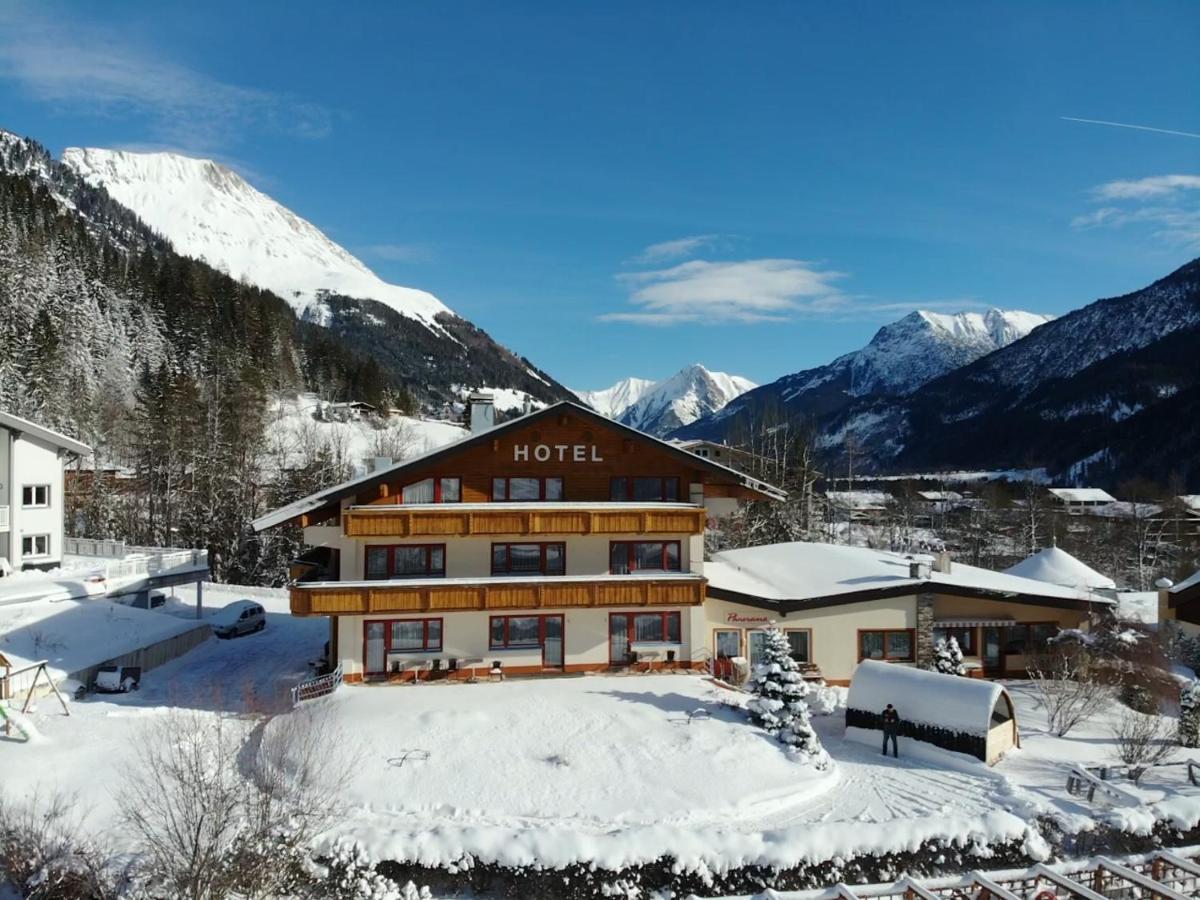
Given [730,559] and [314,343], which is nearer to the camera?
[730,559]

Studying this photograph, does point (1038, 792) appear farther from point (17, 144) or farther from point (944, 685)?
point (17, 144)

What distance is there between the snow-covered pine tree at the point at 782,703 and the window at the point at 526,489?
9109mm

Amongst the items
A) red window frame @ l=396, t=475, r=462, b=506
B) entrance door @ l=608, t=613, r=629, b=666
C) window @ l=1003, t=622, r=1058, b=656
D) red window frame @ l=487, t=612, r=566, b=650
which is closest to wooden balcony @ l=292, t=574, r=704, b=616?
red window frame @ l=487, t=612, r=566, b=650

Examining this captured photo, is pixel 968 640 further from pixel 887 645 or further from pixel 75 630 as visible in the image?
pixel 75 630

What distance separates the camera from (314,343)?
420 ft

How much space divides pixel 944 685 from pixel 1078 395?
180264 mm

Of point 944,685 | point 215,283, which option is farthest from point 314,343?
point 944,685

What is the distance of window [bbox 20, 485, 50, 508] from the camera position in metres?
39.2

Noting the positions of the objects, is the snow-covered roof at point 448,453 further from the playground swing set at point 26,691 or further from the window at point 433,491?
the playground swing set at point 26,691

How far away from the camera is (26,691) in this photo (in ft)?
78.5

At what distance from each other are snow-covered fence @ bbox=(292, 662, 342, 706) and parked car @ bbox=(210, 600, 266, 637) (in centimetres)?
1286

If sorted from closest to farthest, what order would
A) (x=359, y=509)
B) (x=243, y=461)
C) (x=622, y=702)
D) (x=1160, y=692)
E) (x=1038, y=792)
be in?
1. (x=1038, y=792)
2. (x=622, y=702)
3. (x=359, y=509)
4. (x=1160, y=692)
5. (x=243, y=461)

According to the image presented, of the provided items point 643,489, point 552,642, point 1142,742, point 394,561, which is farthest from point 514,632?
point 1142,742

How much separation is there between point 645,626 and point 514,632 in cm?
450
